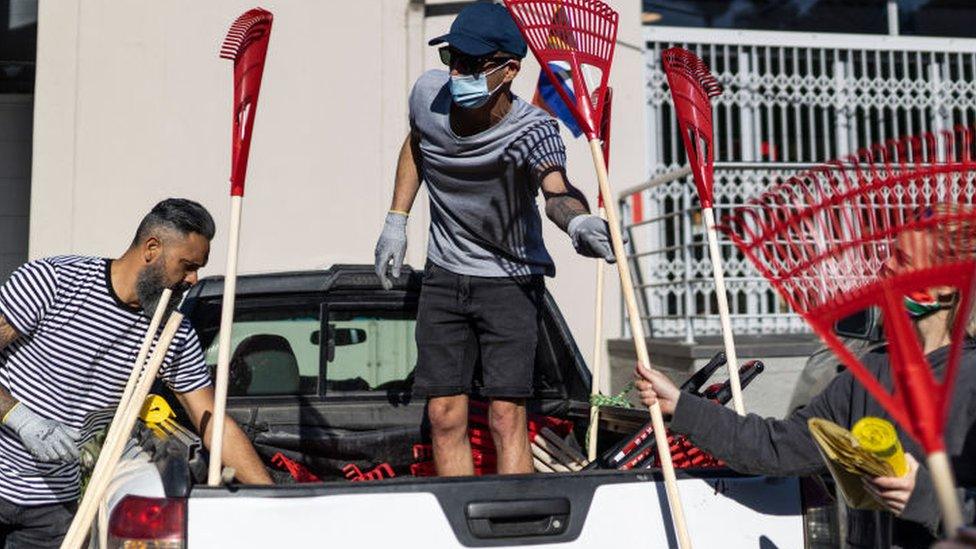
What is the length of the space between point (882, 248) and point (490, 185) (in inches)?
67.2

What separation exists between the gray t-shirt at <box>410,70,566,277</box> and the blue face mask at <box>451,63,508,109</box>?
0.11m

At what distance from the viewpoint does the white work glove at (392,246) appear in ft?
12.1

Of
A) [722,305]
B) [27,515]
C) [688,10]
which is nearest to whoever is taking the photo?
[722,305]

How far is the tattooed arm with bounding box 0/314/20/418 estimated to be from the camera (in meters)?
3.29

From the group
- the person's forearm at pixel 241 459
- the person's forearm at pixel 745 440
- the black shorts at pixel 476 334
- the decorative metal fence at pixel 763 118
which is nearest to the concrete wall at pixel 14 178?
the decorative metal fence at pixel 763 118

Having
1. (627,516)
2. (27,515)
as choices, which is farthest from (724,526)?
(27,515)

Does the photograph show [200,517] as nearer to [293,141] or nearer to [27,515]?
[27,515]

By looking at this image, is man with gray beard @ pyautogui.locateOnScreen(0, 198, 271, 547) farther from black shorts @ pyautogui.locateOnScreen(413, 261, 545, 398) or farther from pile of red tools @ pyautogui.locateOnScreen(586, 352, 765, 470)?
pile of red tools @ pyautogui.locateOnScreen(586, 352, 765, 470)

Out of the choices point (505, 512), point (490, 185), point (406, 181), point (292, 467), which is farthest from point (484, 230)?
point (505, 512)

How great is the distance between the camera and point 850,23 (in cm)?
1038

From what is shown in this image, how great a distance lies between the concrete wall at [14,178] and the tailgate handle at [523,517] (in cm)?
840

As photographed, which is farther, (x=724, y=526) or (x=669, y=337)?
(x=669, y=337)

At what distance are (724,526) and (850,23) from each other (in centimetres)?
875

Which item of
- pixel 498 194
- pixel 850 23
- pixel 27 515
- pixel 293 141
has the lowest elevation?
pixel 27 515
